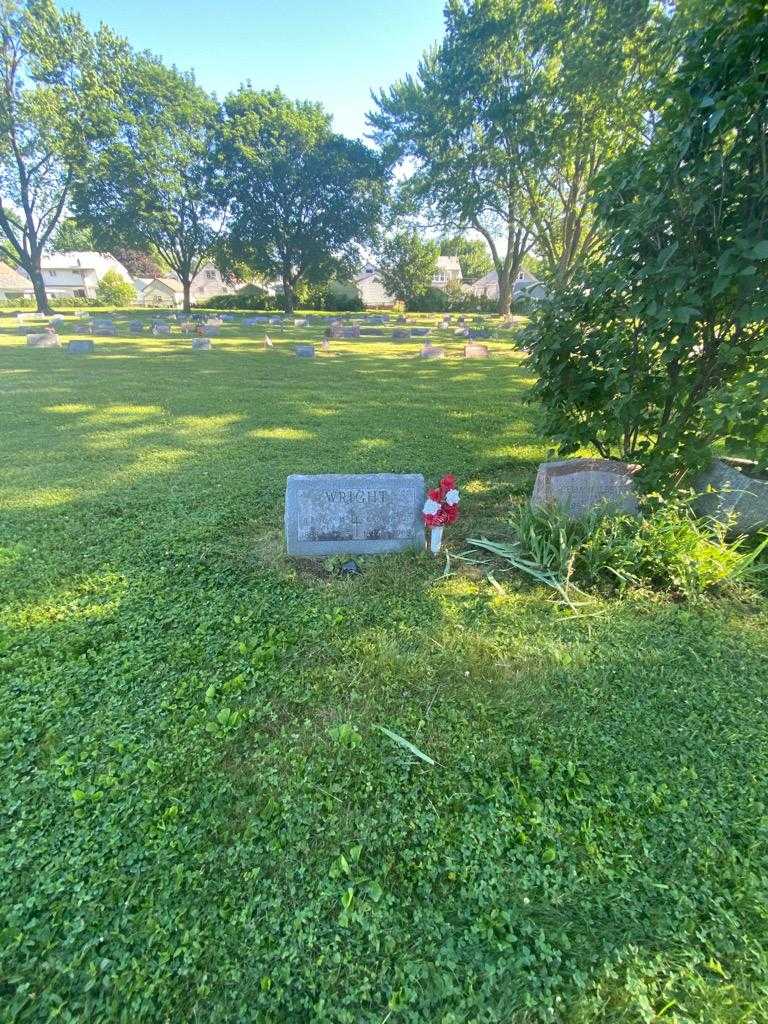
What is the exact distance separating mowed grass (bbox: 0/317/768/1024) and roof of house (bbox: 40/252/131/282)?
2648 inches

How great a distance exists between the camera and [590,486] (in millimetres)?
3551

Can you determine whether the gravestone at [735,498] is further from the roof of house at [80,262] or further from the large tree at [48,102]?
the roof of house at [80,262]

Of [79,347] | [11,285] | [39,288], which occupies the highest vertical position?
[11,285]

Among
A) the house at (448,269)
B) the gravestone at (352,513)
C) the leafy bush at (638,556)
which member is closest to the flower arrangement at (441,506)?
the gravestone at (352,513)

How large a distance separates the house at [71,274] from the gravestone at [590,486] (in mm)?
67917

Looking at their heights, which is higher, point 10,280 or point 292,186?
point 292,186

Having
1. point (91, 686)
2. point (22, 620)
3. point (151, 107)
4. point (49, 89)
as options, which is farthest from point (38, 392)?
point (151, 107)

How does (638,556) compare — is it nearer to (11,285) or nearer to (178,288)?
(11,285)

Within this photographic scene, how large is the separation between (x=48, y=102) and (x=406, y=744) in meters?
33.5

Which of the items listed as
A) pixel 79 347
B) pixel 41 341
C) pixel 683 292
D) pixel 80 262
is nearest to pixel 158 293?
pixel 80 262

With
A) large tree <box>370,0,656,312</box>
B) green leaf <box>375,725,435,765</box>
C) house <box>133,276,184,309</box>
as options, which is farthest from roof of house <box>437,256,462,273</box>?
green leaf <box>375,725,435,765</box>

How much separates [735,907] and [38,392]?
10.2 meters

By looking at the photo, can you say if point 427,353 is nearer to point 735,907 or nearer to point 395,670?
point 395,670

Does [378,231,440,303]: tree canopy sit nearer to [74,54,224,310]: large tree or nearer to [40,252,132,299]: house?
[74,54,224,310]: large tree
